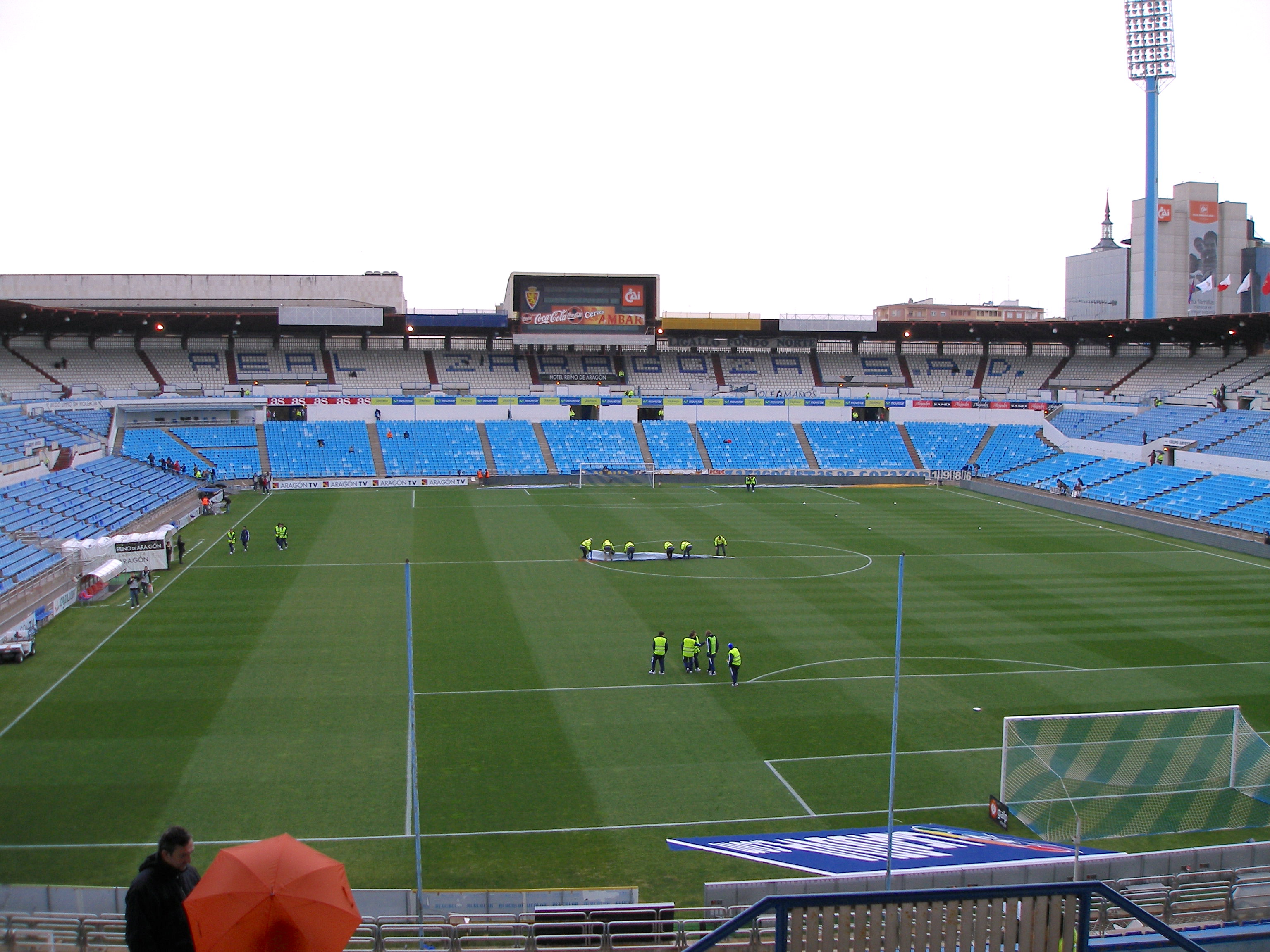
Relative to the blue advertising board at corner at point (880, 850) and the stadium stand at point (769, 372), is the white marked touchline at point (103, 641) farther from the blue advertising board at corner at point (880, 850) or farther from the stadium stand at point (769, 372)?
the stadium stand at point (769, 372)

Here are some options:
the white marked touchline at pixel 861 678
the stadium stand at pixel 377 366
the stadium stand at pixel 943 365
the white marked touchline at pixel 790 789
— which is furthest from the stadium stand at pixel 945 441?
the white marked touchline at pixel 790 789

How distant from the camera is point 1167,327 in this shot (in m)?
64.1

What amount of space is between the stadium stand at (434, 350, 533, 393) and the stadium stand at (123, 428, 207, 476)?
18590 millimetres

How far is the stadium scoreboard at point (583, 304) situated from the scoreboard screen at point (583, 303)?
3cm

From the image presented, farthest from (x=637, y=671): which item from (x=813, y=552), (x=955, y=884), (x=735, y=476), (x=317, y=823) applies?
(x=735, y=476)

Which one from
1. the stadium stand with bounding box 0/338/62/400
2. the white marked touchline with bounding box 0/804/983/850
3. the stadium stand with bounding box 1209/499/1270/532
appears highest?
the stadium stand with bounding box 0/338/62/400

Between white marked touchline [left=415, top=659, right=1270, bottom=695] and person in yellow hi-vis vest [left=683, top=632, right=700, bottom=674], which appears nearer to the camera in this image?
white marked touchline [left=415, top=659, right=1270, bottom=695]

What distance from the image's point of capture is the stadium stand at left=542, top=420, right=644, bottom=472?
5919 centimetres

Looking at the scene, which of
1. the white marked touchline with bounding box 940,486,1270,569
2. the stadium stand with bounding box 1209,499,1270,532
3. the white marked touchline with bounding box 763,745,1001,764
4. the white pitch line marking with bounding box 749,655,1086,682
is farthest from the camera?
Result: the stadium stand with bounding box 1209,499,1270,532

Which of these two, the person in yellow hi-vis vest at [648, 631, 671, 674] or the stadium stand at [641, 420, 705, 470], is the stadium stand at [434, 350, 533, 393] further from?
the person in yellow hi-vis vest at [648, 631, 671, 674]

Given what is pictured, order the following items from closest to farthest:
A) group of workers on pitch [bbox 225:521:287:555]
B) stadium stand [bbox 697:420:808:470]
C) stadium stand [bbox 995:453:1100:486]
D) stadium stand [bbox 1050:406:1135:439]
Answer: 1. group of workers on pitch [bbox 225:521:287:555]
2. stadium stand [bbox 995:453:1100:486]
3. stadium stand [bbox 1050:406:1135:439]
4. stadium stand [bbox 697:420:808:470]

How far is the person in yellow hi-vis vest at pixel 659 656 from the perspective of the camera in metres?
21.2

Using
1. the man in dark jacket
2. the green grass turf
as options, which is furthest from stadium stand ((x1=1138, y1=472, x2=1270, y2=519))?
the man in dark jacket

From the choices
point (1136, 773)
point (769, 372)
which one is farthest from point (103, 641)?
point (769, 372)
